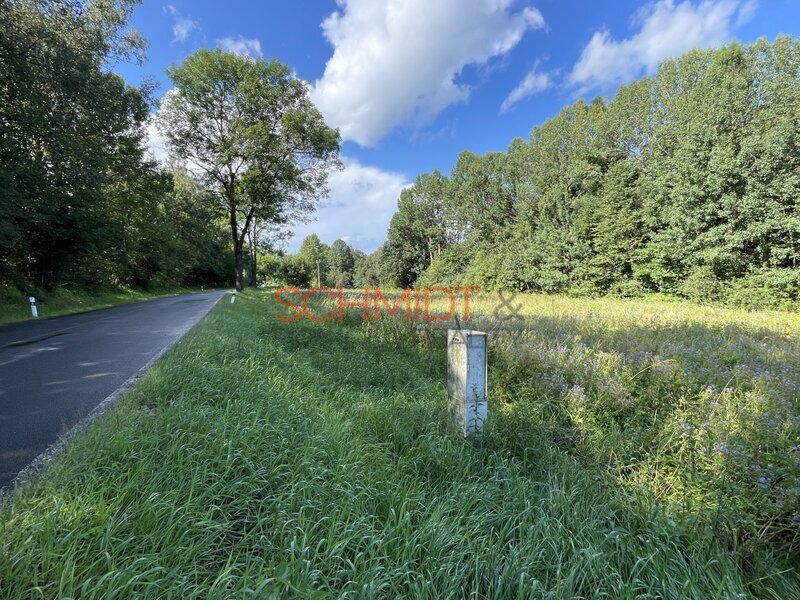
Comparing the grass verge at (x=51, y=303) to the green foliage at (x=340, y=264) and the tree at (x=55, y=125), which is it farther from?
the green foliage at (x=340, y=264)

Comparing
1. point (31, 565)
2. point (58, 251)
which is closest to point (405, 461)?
point (31, 565)

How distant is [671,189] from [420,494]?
22.4 m

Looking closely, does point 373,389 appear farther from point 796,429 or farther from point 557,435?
point 796,429

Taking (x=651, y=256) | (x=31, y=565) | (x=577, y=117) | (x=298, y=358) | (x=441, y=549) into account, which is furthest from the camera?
(x=577, y=117)

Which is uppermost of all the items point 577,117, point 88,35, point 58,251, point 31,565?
point 577,117

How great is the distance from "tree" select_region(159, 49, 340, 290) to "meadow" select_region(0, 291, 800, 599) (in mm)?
20804

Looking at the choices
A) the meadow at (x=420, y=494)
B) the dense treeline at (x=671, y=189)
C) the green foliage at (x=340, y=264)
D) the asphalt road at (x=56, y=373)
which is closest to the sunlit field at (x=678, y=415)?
the meadow at (x=420, y=494)

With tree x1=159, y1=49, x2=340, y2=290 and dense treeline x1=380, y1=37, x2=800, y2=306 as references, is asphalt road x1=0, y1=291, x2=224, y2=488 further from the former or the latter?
dense treeline x1=380, y1=37, x2=800, y2=306

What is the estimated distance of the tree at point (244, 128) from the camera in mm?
20234

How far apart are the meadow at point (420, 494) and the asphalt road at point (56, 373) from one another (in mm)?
535

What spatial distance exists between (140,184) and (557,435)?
25.1m

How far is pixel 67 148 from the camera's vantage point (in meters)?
11.9

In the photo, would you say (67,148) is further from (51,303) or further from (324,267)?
(324,267)

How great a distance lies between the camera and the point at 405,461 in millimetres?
2902
